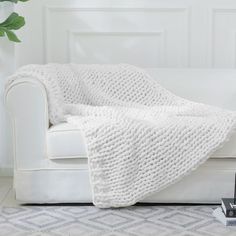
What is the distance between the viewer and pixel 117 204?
278 cm

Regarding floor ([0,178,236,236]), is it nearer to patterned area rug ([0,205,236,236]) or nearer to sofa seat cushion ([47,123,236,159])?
patterned area rug ([0,205,236,236])

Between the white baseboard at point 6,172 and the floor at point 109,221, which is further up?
the floor at point 109,221

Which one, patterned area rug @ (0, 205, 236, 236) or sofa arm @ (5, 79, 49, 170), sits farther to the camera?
sofa arm @ (5, 79, 49, 170)

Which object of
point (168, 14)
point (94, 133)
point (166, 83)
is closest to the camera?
point (94, 133)

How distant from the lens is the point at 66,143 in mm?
2795

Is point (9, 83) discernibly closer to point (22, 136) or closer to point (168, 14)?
point (22, 136)

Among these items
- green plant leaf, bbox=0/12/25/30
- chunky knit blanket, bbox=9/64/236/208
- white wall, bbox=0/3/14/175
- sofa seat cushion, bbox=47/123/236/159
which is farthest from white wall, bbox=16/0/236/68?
sofa seat cushion, bbox=47/123/236/159

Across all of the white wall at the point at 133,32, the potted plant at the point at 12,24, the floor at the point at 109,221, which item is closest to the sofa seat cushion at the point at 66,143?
the floor at the point at 109,221

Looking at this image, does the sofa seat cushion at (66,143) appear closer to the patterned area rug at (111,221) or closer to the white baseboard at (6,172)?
the patterned area rug at (111,221)

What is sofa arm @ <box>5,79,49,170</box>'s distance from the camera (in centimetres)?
285

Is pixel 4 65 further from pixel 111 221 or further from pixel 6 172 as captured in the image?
pixel 111 221

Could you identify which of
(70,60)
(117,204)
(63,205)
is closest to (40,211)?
(63,205)

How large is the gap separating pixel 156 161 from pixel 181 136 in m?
0.17

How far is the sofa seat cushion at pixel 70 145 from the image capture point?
2.79 metres
